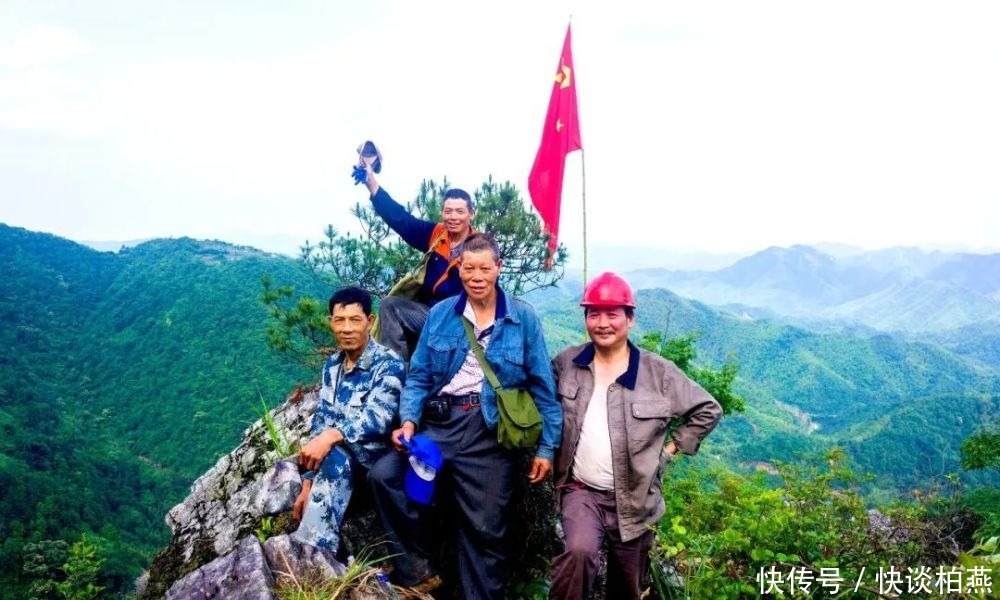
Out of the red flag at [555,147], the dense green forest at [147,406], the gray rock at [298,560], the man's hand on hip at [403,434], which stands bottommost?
the dense green forest at [147,406]

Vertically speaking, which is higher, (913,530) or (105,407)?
(913,530)

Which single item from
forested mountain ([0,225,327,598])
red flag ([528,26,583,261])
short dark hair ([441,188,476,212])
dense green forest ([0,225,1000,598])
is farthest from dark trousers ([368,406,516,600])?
forested mountain ([0,225,327,598])

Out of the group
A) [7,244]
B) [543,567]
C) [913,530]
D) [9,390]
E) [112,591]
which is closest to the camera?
[913,530]

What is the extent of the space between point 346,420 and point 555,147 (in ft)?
13.3

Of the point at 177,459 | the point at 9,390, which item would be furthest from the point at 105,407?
the point at 177,459

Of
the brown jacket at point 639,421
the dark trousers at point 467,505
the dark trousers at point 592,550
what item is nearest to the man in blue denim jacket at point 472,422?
the dark trousers at point 467,505

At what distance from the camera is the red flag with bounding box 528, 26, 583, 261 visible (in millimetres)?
6238

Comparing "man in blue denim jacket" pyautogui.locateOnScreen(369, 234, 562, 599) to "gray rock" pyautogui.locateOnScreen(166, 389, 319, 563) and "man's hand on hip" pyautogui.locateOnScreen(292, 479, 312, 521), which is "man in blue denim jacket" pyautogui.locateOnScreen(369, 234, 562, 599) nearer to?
"man's hand on hip" pyautogui.locateOnScreen(292, 479, 312, 521)

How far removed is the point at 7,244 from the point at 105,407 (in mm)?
33947

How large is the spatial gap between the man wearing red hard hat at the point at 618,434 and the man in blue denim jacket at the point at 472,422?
198 mm

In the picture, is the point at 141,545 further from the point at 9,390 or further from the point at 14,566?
the point at 9,390

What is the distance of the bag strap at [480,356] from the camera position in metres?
3.24

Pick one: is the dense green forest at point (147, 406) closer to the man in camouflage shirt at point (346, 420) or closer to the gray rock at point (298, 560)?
the man in camouflage shirt at point (346, 420)

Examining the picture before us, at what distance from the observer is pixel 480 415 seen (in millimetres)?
3328
